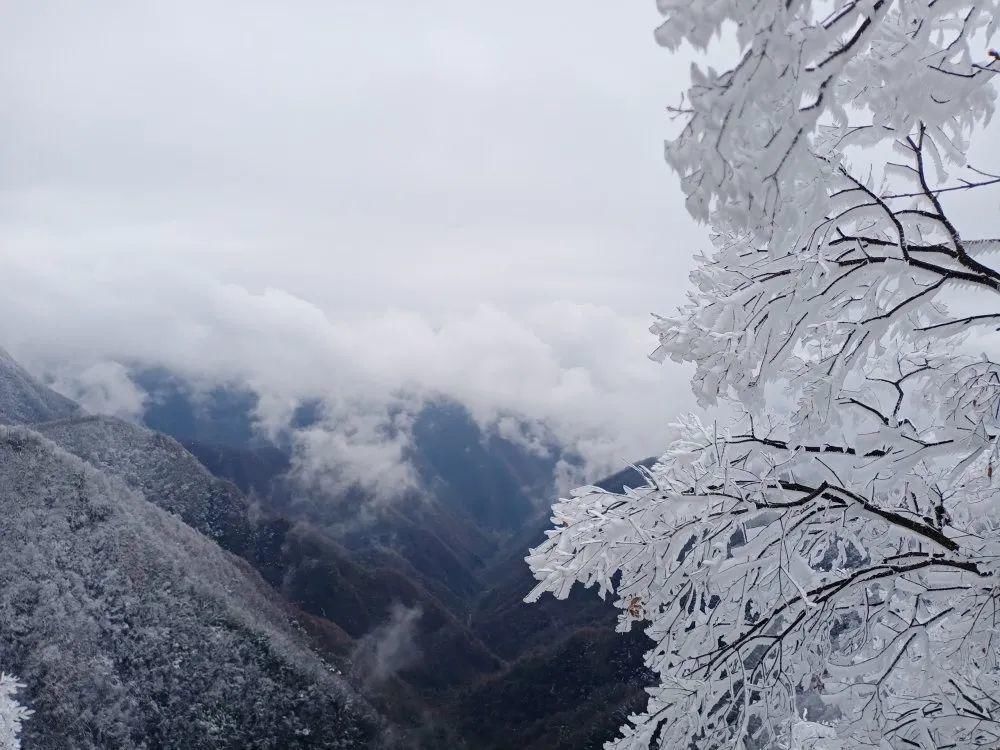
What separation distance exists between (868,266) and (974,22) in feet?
3.46

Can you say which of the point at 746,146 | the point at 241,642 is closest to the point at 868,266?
the point at 746,146

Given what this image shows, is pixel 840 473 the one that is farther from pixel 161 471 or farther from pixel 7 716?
pixel 161 471

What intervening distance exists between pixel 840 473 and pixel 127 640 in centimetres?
7617

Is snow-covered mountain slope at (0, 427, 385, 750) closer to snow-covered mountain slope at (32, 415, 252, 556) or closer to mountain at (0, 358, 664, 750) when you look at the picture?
mountain at (0, 358, 664, 750)

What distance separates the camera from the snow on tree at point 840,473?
103 inches

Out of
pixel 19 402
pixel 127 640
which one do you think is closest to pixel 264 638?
pixel 127 640

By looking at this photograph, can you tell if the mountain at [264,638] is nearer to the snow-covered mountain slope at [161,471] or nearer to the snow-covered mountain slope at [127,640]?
the snow-covered mountain slope at [127,640]

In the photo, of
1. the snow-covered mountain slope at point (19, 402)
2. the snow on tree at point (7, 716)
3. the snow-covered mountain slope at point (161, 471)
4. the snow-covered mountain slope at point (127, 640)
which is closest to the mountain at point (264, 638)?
the snow-covered mountain slope at point (127, 640)

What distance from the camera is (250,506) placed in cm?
14462

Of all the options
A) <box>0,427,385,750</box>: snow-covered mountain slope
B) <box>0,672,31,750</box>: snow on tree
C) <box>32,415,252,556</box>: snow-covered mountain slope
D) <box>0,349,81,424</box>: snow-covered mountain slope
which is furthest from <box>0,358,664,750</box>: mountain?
<box>0,349,81,424</box>: snow-covered mountain slope

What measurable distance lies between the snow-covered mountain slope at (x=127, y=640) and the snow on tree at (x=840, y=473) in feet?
222

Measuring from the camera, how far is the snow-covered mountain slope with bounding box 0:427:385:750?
54312 mm

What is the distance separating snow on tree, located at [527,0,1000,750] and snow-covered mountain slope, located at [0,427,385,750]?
222 feet

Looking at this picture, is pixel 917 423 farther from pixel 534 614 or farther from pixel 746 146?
pixel 534 614
